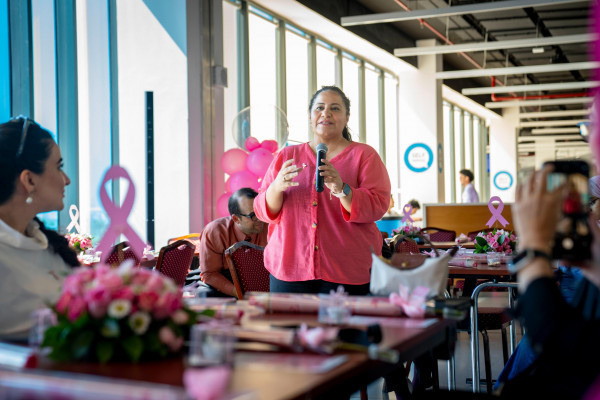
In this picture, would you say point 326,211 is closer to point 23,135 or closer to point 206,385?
point 23,135

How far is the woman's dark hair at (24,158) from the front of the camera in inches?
72.7

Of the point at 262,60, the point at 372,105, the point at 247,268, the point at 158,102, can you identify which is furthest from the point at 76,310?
the point at 372,105

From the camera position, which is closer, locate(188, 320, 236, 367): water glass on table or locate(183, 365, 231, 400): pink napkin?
locate(183, 365, 231, 400): pink napkin

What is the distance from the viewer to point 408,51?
11.2 metres

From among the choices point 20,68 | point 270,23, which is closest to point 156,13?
point 20,68

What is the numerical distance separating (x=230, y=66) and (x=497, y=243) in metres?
4.57

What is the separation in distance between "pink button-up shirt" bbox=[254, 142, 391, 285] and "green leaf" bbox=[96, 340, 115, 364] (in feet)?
4.49

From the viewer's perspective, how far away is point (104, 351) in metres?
1.21

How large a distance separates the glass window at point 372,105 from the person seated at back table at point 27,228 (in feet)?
34.9

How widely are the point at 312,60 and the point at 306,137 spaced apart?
51.3 inches

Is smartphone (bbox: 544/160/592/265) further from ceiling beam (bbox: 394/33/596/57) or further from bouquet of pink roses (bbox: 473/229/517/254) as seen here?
ceiling beam (bbox: 394/33/596/57)

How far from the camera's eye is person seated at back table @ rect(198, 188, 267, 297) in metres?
3.75

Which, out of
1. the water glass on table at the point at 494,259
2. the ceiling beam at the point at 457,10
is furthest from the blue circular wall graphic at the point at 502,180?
the water glass on table at the point at 494,259

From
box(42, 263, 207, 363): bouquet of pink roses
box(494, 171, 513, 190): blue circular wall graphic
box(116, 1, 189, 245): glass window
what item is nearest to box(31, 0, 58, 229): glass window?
box(116, 1, 189, 245): glass window
